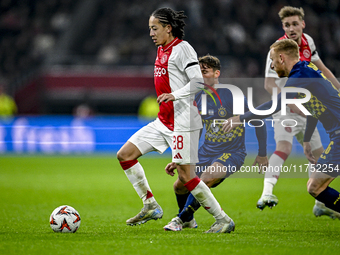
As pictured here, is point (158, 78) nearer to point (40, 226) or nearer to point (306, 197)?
point (40, 226)

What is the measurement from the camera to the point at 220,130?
5211 mm

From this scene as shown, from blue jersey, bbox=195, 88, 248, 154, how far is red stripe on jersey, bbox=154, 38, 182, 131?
74cm

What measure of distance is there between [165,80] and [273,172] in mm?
2105

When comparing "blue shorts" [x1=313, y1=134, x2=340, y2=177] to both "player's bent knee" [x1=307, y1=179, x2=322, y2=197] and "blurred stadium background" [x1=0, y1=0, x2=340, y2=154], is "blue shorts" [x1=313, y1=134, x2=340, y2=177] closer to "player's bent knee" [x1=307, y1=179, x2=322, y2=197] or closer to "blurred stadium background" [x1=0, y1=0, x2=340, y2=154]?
"player's bent knee" [x1=307, y1=179, x2=322, y2=197]

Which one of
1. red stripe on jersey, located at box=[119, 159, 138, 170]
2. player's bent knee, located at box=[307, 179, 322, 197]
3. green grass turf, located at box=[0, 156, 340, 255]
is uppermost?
red stripe on jersey, located at box=[119, 159, 138, 170]

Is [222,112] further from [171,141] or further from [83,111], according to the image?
[83,111]

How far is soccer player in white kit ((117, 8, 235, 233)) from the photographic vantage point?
4.38 meters

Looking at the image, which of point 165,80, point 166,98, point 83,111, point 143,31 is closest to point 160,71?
point 165,80

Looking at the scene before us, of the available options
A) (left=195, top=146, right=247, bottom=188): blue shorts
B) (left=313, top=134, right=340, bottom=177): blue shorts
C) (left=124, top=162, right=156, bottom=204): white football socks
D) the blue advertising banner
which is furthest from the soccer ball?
the blue advertising banner

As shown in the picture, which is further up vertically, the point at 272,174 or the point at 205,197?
the point at 205,197

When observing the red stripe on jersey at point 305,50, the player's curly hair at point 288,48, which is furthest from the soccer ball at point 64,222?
the red stripe on jersey at point 305,50

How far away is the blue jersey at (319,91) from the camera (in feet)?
14.1

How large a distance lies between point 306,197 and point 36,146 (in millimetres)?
9549

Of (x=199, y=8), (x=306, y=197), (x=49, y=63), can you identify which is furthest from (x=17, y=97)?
(x=306, y=197)
